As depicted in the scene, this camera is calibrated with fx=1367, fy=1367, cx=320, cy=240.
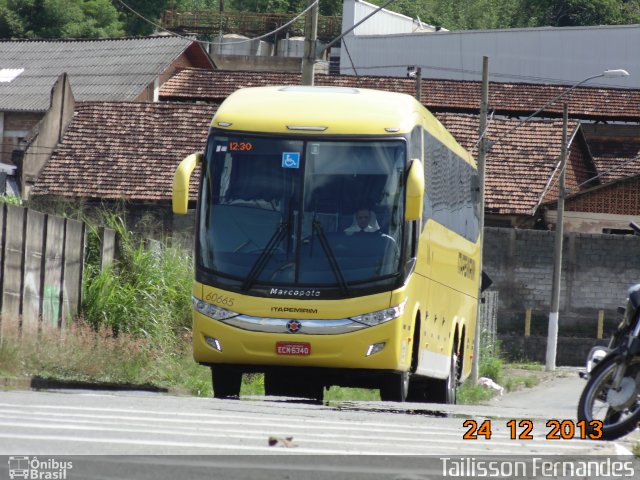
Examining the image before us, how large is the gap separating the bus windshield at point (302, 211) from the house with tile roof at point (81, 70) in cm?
3792

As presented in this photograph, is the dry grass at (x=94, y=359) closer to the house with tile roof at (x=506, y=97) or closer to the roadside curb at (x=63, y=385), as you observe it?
the roadside curb at (x=63, y=385)

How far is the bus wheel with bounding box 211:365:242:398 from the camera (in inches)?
637

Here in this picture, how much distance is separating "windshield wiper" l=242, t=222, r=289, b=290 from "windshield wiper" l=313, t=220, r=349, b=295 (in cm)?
35

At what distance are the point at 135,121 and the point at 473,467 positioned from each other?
4096 centimetres

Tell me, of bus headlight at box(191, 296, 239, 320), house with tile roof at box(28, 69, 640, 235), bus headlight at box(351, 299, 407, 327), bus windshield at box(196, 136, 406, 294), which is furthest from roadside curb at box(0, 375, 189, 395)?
house with tile roof at box(28, 69, 640, 235)

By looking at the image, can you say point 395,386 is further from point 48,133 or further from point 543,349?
point 48,133

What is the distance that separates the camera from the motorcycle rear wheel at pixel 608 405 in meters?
9.34

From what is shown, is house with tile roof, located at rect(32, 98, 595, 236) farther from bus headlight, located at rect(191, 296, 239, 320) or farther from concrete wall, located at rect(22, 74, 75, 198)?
bus headlight, located at rect(191, 296, 239, 320)

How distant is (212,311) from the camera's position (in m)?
15.5

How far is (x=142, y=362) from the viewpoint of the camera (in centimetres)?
1920

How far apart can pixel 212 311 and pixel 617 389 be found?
6.85 meters

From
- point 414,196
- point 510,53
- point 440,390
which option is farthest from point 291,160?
point 510,53

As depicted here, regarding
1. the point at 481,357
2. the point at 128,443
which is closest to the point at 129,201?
the point at 481,357

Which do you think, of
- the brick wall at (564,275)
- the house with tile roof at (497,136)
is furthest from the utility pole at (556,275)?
the brick wall at (564,275)
